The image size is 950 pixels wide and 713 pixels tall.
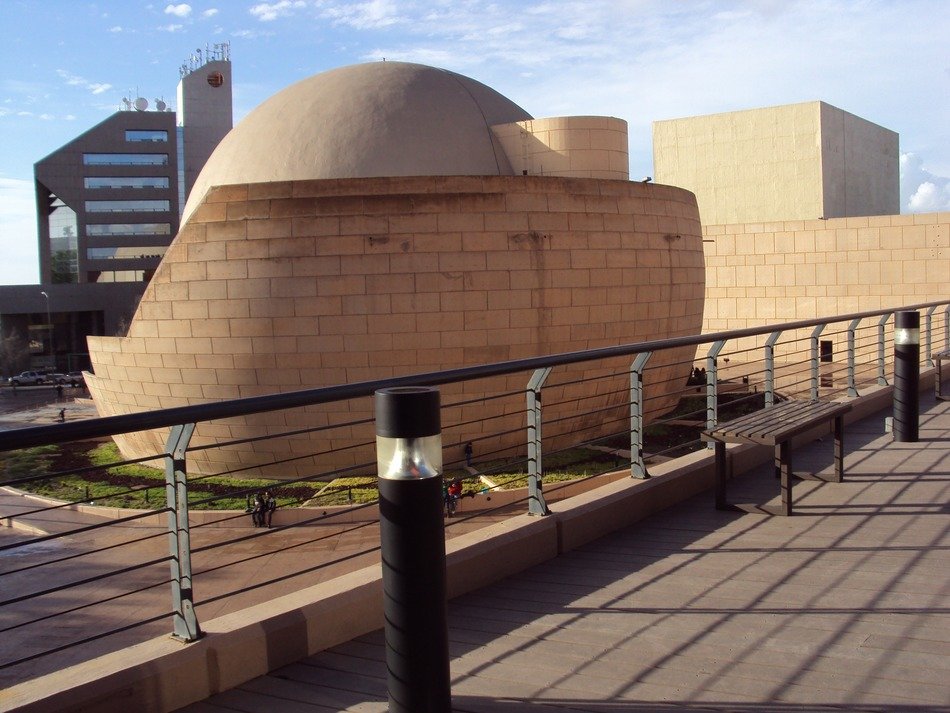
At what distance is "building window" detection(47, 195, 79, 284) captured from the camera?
6906 centimetres

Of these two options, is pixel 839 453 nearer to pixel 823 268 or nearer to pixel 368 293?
pixel 368 293

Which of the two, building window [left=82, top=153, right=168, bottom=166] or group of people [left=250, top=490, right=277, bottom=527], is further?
building window [left=82, top=153, right=168, bottom=166]

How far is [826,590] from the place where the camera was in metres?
3.95

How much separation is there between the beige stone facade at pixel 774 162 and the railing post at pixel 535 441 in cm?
2788

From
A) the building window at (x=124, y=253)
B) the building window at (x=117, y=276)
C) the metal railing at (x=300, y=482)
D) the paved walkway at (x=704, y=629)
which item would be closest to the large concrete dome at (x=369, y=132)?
the metal railing at (x=300, y=482)

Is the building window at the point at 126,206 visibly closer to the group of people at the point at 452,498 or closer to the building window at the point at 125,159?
the building window at the point at 125,159

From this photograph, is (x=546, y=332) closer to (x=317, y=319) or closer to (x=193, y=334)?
(x=317, y=319)

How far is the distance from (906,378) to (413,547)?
6.10 m

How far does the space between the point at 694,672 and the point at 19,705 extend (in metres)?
2.16

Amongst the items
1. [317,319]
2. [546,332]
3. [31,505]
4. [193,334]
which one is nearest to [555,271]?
[546,332]

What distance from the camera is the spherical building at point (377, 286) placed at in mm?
17750

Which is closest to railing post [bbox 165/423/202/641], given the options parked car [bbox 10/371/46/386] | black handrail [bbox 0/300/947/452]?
black handrail [bbox 0/300/947/452]

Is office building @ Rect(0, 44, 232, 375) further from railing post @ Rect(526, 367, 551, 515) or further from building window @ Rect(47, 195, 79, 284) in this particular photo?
railing post @ Rect(526, 367, 551, 515)

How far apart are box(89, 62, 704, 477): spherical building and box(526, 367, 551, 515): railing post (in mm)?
11894
